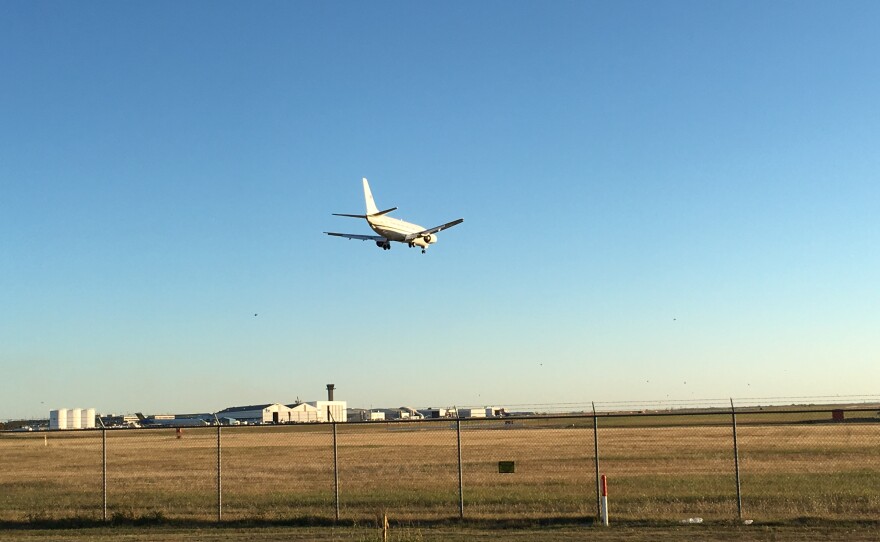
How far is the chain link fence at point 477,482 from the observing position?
74.0 feet

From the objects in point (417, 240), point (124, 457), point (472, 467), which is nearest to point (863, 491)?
point (472, 467)

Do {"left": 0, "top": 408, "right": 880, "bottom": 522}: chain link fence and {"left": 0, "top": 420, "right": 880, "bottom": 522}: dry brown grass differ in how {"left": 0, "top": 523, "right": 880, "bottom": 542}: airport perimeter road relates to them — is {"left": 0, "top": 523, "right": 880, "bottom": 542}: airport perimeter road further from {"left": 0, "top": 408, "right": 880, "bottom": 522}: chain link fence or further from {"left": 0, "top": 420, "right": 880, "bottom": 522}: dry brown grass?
{"left": 0, "top": 420, "right": 880, "bottom": 522}: dry brown grass

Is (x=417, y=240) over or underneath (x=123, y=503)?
over

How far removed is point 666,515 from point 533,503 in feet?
15.9

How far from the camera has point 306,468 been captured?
40.9 meters

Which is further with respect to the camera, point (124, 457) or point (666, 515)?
point (124, 457)

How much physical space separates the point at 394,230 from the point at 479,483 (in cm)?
2652

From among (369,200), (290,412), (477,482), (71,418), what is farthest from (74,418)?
(477,482)

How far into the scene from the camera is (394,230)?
55969mm

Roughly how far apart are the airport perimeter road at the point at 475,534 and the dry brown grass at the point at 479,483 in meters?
1.42

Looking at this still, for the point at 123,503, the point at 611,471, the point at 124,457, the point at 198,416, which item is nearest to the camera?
the point at 123,503

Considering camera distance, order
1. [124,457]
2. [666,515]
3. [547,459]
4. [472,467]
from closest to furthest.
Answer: [666,515] < [472,467] < [547,459] < [124,457]

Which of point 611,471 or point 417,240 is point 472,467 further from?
point 417,240

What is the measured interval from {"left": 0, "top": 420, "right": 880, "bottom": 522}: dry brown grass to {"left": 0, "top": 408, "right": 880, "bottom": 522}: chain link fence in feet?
0.20
